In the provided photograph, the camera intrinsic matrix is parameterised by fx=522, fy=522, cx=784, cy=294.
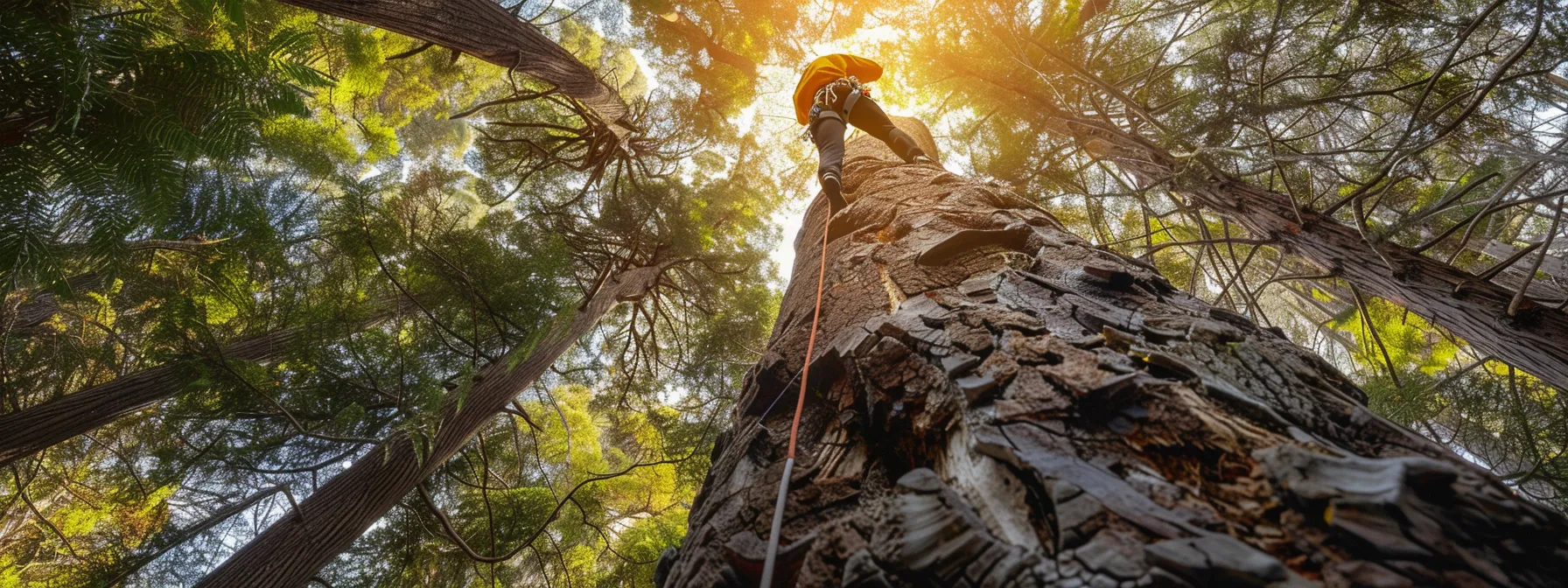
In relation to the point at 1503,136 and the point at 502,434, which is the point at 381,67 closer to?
the point at 502,434

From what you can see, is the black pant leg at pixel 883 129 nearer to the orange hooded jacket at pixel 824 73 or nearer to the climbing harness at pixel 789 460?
the orange hooded jacket at pixel 824 73

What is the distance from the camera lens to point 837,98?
12.1ft

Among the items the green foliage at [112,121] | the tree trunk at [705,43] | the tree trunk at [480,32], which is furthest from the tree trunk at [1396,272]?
the green foliage at [112,121]

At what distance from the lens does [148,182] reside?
197cm

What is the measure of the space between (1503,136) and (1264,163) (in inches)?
57.6

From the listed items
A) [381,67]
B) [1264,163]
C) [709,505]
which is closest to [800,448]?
[709,505]

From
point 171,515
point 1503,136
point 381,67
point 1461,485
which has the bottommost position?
point 1461,485

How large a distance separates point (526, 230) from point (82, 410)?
9.12ft

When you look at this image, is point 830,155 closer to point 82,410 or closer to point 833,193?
point 833,193

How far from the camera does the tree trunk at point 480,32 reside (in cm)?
262

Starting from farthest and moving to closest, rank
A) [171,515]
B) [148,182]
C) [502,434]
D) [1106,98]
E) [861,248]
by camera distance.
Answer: [1106,98], [502,434], [171,515], [148,182], [861,248]

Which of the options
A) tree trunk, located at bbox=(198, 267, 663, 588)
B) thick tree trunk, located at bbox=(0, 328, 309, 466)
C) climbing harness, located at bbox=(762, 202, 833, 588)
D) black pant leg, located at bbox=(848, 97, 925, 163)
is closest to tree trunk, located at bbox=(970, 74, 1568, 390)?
black pant leg, located at bbox=(848, 97, 925, 163)

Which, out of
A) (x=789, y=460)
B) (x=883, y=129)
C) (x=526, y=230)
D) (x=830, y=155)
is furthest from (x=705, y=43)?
(x=789, y=460)

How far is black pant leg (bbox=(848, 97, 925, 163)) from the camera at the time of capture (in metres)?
3.02
